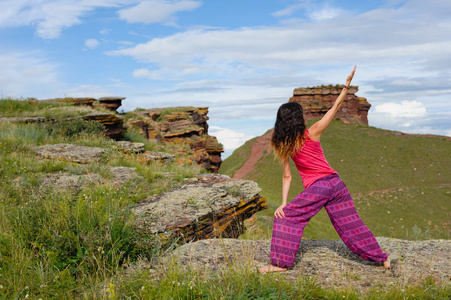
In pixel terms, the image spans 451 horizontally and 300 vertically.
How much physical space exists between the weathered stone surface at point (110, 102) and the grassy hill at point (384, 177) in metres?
13.6

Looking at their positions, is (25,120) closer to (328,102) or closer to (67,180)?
(67,180)

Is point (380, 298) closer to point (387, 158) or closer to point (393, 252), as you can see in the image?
point (393, 252)

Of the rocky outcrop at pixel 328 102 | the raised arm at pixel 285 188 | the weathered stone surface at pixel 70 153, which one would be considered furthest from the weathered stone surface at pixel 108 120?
the rocky outcrop at pixel 328 102

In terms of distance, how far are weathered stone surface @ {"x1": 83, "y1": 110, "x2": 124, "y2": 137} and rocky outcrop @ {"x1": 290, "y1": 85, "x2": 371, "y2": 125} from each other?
1410 inches

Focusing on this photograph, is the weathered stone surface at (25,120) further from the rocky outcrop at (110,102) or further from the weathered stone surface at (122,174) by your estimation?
the rocky outcrop at (110,102)

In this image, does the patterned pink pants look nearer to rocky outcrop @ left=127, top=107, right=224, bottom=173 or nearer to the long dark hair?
the long dark hair

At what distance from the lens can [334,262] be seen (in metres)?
4.23

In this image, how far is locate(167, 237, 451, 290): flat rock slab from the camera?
371 centimetres

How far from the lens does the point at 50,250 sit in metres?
3.79

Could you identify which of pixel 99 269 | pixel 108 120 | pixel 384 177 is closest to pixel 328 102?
pixel 384 177

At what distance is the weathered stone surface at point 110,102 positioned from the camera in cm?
2311

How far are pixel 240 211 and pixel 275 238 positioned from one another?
284cm

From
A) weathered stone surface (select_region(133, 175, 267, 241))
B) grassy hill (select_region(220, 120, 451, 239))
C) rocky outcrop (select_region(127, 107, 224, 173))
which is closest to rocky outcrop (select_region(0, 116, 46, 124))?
rocky outcrop (select_region(127, 107, 224, 173))

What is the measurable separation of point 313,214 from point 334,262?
2.47 ft
